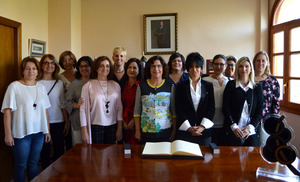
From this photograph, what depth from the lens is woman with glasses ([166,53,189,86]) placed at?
8.35ft

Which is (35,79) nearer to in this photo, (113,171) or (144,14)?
(113,171)

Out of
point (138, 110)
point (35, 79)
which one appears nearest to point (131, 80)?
point (138, 110)

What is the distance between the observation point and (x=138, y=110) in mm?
2205

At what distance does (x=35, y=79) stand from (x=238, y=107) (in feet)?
7.02

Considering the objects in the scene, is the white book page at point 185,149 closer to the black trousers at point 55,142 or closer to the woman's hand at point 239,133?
the woman's hand at point 239,133

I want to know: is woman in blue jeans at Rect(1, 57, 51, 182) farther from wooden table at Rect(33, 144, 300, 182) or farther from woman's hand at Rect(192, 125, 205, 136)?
woman's hand at Rect(192, 125, 205, 136)

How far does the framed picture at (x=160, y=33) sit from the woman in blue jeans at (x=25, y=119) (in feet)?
8.59

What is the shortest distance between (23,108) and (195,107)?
1.64 m

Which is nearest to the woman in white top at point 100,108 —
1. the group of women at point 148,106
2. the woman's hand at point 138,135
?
the group of women at point 148,106

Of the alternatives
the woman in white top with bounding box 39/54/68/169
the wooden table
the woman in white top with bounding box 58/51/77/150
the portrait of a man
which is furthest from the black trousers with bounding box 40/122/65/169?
the portrait of a man

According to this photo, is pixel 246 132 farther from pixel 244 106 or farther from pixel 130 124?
pixel 130 124

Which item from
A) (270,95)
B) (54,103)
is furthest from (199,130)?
(54,103)

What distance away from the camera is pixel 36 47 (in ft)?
11.6

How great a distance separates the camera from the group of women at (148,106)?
2143 mm
